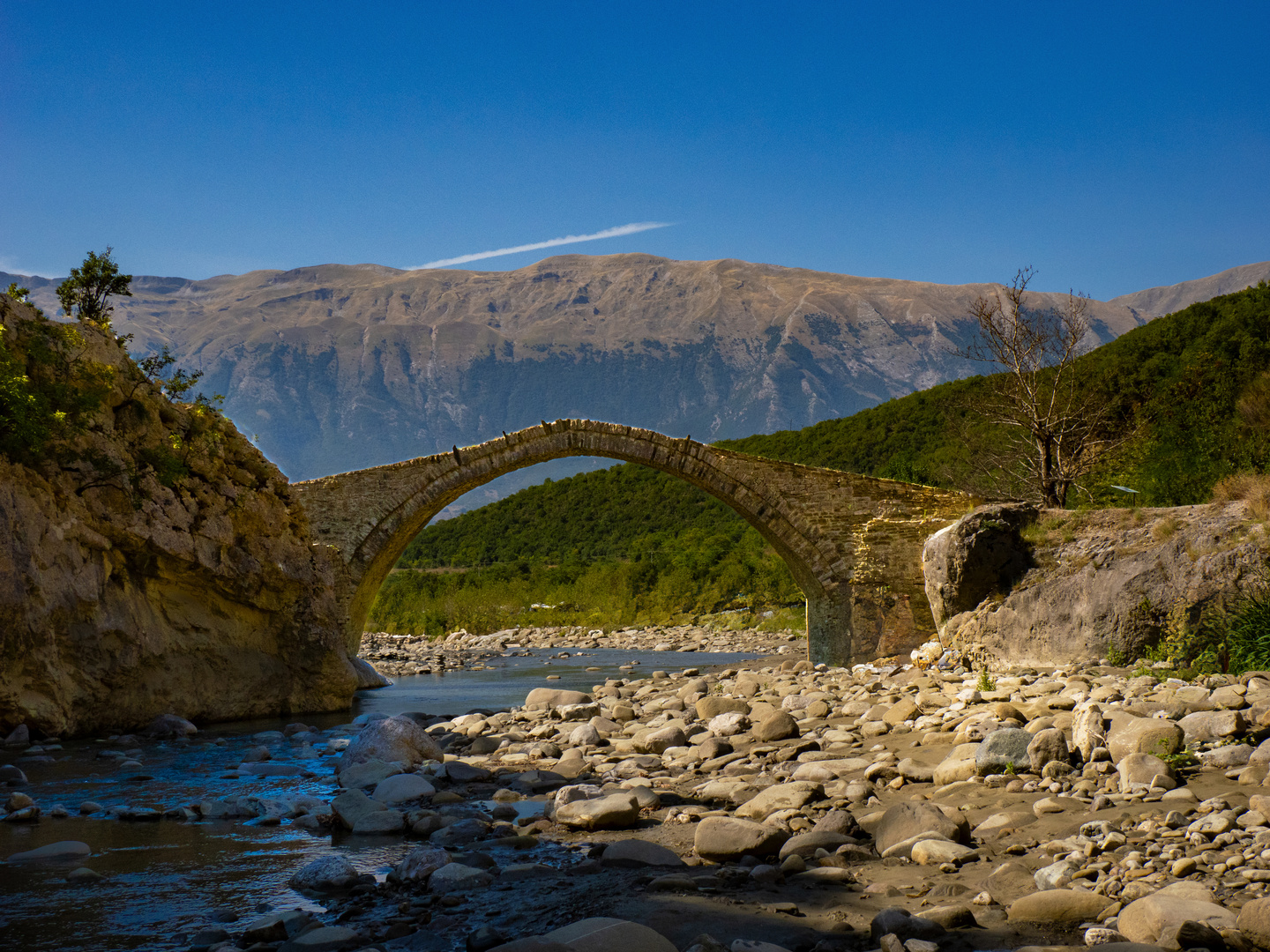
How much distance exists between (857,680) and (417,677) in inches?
360

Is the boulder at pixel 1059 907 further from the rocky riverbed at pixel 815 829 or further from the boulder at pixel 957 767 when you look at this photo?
the boulder at pixel 957 767

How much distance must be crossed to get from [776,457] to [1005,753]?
27674 mm

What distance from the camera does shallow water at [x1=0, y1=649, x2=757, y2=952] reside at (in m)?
4.00

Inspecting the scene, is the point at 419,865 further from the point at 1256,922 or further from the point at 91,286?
the point at 91,286

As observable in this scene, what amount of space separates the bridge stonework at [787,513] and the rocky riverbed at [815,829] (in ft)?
18.7

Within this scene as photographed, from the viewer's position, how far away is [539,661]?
801 inches

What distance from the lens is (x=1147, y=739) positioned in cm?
483

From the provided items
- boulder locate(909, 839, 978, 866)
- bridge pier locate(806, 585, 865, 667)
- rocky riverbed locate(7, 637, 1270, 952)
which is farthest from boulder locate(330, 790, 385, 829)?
bridge pier locate(806, 585, 865, 667)

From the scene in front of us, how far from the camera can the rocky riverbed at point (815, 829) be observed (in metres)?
3.38

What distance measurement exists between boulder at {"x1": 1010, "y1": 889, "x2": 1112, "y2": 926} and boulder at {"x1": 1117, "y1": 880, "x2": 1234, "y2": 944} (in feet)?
0.39

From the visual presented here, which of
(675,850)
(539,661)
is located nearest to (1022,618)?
(675,850)

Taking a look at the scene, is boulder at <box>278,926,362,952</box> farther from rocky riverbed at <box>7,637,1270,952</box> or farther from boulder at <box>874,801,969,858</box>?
boulder at <box>874,801,969,858</box>

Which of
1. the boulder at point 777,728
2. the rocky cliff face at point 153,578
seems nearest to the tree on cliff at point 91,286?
the rocky cliff face at point 153,578

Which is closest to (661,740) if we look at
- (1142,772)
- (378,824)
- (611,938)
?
(378,824)
